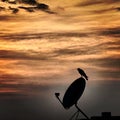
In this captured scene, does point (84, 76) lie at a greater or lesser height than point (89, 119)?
greater

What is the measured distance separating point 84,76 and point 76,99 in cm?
195

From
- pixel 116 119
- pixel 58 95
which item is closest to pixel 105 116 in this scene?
pixel 116 119

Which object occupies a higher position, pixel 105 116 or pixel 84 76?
pixel 84 76

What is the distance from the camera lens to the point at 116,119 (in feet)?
181

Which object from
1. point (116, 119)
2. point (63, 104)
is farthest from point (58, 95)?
point (116, 119)

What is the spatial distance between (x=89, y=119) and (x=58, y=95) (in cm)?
304

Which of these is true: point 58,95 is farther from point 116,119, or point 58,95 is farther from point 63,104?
point 116,119

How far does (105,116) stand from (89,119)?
1.66 meters

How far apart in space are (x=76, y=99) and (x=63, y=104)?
1.09 metres

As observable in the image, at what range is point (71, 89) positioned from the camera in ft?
181

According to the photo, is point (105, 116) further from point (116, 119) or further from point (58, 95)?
point (58, 95)

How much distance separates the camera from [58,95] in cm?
5372

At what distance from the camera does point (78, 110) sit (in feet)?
177

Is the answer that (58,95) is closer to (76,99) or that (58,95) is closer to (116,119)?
(76,99)
